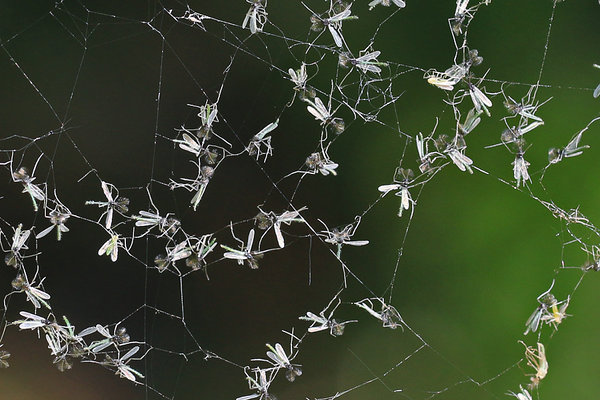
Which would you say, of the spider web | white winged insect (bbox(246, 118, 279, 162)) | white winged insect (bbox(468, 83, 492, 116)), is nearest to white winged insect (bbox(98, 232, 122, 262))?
the spider web

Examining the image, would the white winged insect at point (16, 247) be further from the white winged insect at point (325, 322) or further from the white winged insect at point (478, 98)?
the white winged insect at point (478, 98)

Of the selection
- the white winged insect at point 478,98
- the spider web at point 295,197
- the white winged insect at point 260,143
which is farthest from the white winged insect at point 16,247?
the white winged insect at point 478,98

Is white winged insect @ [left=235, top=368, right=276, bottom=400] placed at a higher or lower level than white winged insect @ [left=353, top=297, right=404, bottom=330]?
lower

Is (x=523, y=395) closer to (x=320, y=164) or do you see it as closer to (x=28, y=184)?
(x=320, y=164)

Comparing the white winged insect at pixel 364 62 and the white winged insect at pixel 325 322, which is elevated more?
the white winged insect at pixel 364 62

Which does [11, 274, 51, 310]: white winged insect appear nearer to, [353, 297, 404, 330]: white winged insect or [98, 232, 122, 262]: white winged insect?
[98, 232, 122, 262]: white winged insect

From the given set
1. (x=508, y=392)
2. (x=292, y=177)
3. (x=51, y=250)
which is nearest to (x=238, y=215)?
(x=292, y=177)

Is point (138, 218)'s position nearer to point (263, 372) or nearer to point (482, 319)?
point (263, 372)
